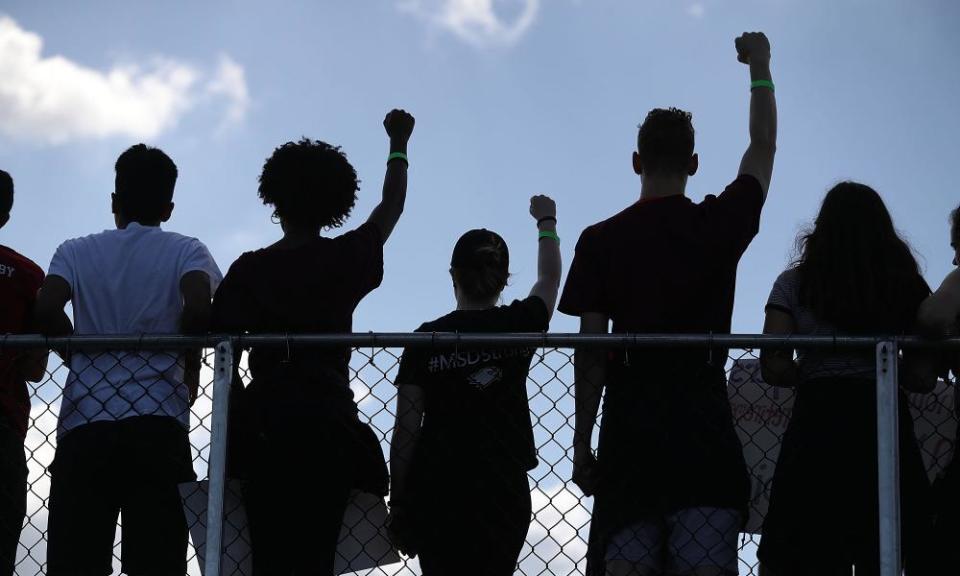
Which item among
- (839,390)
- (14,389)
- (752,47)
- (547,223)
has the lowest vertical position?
(14,389)

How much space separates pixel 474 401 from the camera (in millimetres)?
Answer: 4789

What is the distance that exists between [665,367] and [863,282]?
767mm

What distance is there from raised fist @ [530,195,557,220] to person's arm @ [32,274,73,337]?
176 cm

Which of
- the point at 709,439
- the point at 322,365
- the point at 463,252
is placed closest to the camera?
the point at 709,439

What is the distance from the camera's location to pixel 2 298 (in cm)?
515

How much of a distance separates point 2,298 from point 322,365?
1362 millimetres

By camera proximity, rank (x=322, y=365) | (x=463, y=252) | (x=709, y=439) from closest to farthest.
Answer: (x=709, y=439) < (x=322, y=365) < (x=463, y=252)

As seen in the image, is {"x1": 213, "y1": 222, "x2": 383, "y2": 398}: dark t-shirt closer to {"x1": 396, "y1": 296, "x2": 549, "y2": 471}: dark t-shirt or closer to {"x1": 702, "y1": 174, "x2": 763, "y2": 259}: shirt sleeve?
{"x1": 396, "y1": 296, "x2": 549, "y2": 471}: dark t-shirt

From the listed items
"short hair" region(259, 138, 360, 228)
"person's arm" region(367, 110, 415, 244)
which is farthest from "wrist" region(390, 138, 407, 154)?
"short hair" region(259, 138, 360, 228)

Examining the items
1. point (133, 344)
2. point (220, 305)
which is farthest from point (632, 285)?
point (133, 344)

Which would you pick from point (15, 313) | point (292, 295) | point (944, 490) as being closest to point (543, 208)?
point (292, 295)

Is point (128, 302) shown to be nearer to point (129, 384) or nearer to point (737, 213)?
point (129, 384)

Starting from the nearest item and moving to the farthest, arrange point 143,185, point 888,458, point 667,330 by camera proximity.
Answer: point 888,458 → point 667,330 → point 143,185

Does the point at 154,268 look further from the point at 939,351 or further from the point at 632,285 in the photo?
the point at 939,351
